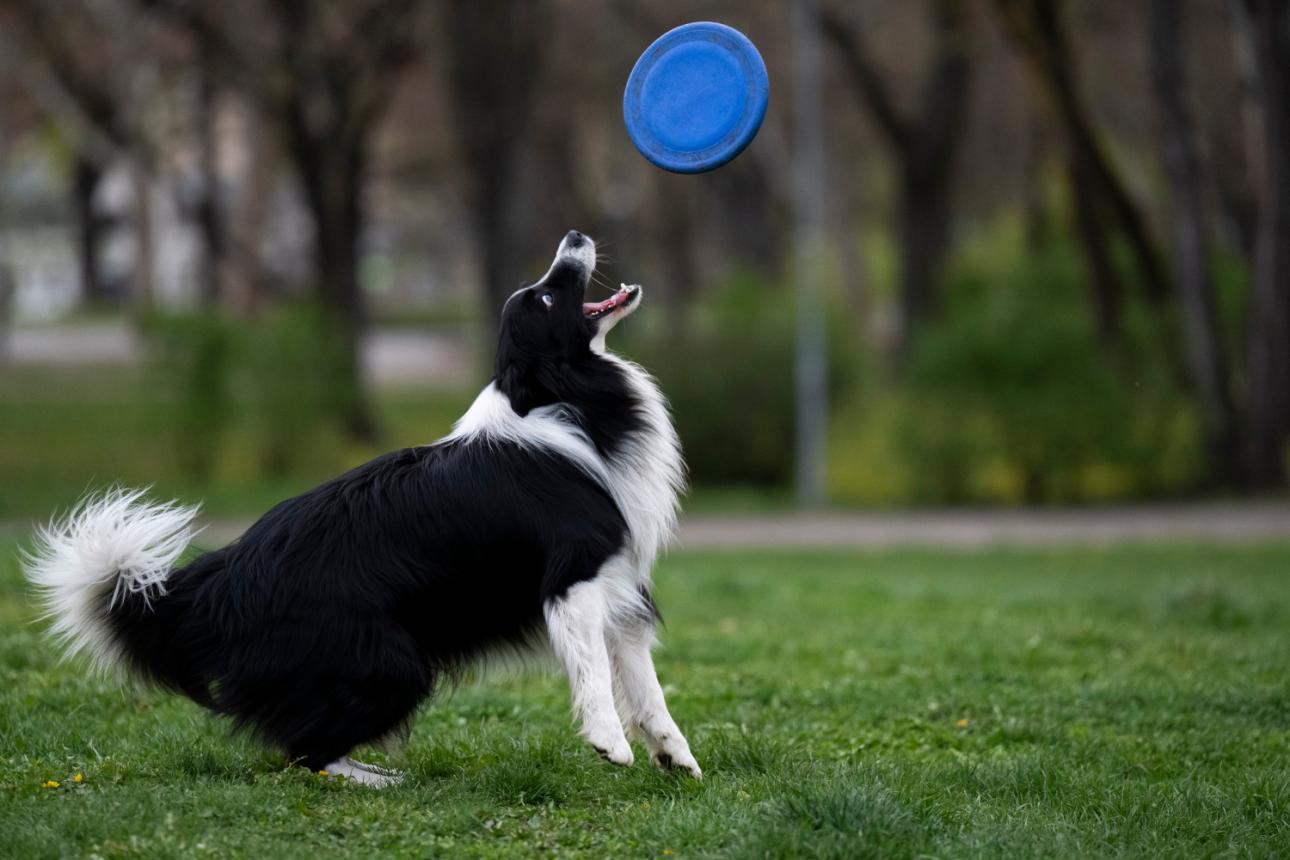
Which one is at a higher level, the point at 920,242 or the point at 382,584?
the point at 920,242

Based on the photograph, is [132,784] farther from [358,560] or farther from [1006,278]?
[1006,278]

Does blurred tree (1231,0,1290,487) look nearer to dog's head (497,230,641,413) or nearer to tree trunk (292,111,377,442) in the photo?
tree trunk (292,111,377,442)

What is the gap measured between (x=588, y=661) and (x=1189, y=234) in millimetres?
15231

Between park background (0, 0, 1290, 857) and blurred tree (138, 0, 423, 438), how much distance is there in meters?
0.09

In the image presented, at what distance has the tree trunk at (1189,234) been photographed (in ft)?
60.4

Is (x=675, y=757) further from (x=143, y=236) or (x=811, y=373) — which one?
(x=143, y=236)

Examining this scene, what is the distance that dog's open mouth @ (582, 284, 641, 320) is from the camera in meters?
6.04

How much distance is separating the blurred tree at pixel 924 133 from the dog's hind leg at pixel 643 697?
18935mm

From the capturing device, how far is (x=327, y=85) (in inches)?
926

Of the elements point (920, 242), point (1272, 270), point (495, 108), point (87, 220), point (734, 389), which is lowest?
point (734, 389)

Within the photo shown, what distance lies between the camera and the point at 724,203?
41.8 metres

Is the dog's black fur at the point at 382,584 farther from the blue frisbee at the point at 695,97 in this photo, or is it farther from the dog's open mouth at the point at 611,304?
the blue frisbee at the point at 695,97

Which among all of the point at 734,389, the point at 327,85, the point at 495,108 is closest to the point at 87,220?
the point at 327,85

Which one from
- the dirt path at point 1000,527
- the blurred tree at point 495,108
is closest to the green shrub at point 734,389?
the dirt path at point 1000,527
